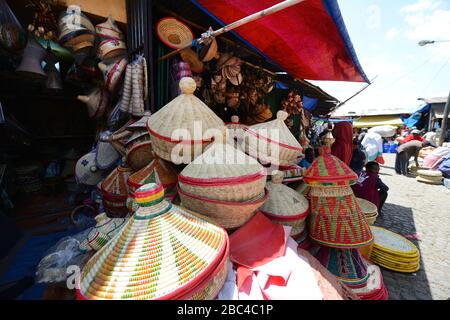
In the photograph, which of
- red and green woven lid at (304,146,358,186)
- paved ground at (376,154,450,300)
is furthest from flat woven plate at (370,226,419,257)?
red and green woven lid at (304,146,358,186)

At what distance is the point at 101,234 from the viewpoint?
4.23ft

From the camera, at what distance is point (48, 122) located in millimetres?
4676

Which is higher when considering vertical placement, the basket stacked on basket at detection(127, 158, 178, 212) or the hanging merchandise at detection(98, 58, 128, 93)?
the hanging merchandise at detection(98, 58, 128, 93)

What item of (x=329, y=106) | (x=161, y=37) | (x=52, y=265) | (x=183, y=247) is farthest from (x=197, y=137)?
(x=329, y=106)

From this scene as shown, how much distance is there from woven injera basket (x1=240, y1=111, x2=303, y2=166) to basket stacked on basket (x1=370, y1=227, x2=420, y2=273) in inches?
76.2

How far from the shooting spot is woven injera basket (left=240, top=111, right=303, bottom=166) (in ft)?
5.31

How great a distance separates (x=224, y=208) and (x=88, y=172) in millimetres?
2131

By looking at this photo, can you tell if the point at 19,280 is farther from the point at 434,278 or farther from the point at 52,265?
the point at 434,278

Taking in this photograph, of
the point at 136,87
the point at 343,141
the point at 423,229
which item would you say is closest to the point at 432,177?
the point at 423,229

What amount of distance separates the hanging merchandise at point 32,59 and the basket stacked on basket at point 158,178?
95.6 inches

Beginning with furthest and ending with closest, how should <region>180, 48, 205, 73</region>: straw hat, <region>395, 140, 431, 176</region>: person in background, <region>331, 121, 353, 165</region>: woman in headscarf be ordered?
<region>395, 140, 431, 176</region>: person in background < <region>331, 121, 353, 165</region>: woman in headscarf < <region>180, 48, 205, 73</region>: straw hat

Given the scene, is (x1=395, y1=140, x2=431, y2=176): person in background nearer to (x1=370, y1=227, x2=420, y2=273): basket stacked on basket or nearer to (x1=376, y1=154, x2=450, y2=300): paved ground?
(x1=376, y1=154, x2=450, y2=300): paved ground

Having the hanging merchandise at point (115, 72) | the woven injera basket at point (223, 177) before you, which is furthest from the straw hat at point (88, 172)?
the woven injera basket at point (223, 177)
